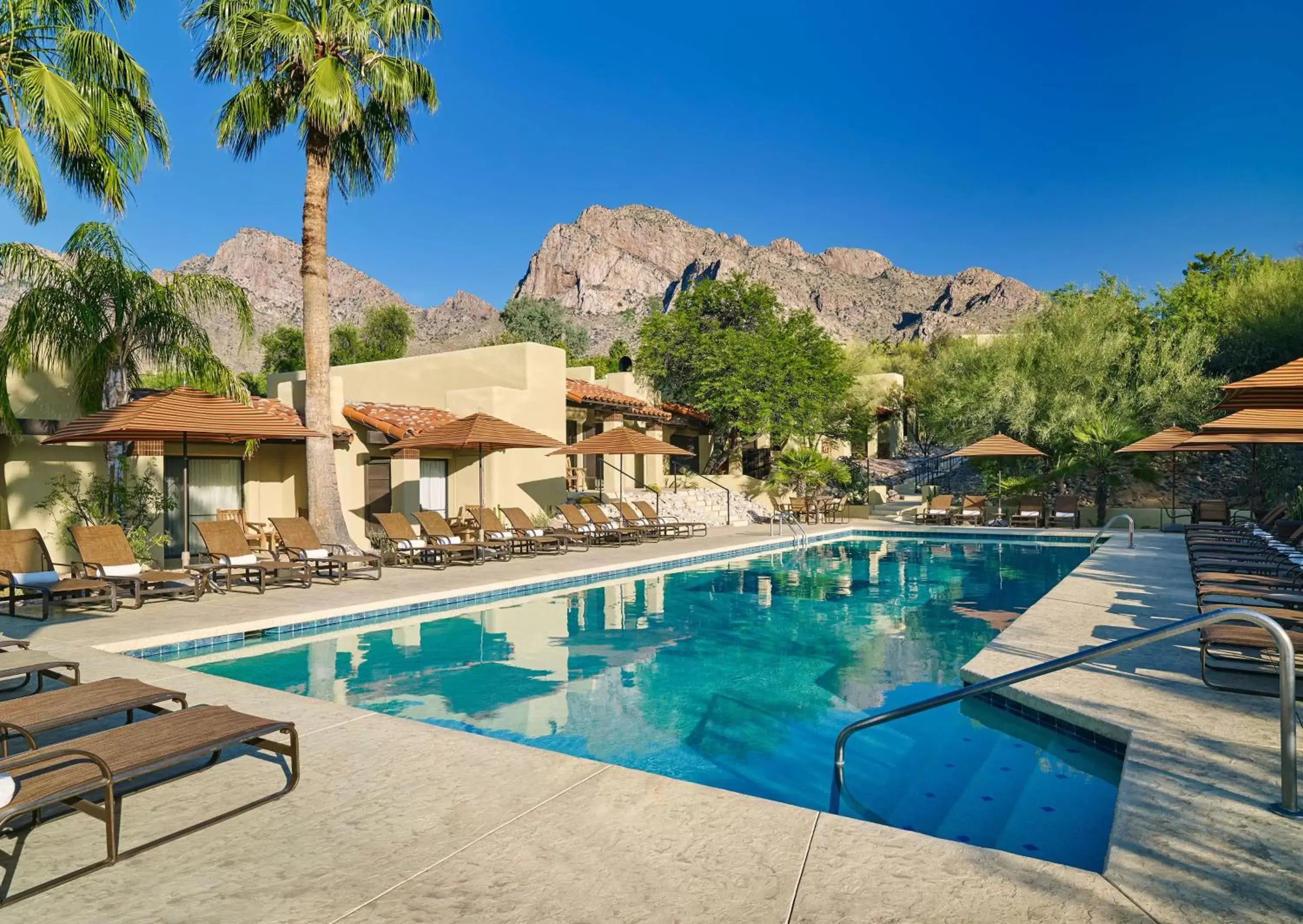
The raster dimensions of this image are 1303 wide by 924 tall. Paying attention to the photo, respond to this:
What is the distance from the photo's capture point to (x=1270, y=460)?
937 inches

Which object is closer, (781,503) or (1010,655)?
(1010,655)

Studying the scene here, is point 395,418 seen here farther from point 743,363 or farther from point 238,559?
point 743,363

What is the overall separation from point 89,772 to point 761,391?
2531 cm

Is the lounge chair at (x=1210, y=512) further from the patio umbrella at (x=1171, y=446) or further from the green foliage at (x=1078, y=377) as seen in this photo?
the green foliage at (x=1078, y=377)

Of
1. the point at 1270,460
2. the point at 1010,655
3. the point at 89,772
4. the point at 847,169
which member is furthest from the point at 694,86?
the point at 89,772

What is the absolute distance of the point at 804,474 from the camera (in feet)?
83.8

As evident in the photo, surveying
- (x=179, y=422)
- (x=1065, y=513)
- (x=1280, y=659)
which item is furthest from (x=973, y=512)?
(x=1280, y=659)

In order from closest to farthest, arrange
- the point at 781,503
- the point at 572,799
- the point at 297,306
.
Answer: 1. the point at 572,799
2. the point at 781,503
3. the point at 297,306

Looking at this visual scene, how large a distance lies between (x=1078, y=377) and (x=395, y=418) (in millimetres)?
21457

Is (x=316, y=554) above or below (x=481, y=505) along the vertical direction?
below

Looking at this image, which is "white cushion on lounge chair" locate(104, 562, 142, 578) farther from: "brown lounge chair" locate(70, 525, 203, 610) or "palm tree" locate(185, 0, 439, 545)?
"palm tree" locate(185, 0, 439, 545)

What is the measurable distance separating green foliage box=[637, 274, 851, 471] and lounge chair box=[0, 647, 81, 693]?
73.3 ft

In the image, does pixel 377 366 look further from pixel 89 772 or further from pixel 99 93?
pixel 89 772

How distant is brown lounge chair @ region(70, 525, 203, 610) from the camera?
942 centimetres
